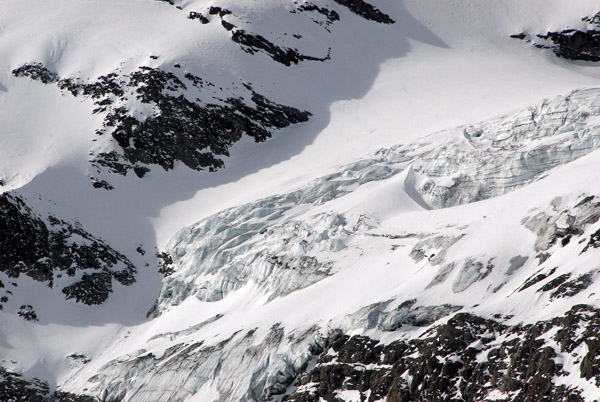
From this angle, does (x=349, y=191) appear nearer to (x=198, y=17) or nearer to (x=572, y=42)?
(x=198, y=17)

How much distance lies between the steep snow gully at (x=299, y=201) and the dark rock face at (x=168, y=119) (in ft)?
0.72

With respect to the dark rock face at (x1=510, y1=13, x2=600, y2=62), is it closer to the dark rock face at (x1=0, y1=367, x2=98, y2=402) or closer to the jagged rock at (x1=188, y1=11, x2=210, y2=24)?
the jagged rock at (x1=188, y1=11, x2=210, y2=24)

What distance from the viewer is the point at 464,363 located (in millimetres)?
29609

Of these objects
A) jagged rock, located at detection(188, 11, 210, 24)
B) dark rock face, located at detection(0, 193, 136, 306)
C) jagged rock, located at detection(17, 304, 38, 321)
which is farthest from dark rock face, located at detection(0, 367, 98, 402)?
jagged rock, located at detection(188, 11, 210, 24)

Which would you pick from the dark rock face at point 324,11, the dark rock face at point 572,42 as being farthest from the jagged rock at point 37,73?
the dark rock face at point 572,42

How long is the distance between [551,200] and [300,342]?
15683 mm

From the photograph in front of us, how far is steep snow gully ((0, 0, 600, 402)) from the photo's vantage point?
111 ft

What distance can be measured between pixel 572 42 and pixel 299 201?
2146 inches

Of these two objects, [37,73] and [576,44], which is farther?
[576,44]

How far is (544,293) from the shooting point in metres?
31.2

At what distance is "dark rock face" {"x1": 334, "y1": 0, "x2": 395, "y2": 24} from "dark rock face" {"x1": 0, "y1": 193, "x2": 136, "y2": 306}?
179ft

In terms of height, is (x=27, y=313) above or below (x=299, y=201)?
above

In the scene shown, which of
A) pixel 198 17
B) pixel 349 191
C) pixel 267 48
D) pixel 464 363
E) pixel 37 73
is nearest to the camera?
pixel 464 363

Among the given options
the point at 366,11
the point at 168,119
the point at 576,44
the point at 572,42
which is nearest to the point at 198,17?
the point at 168,119
